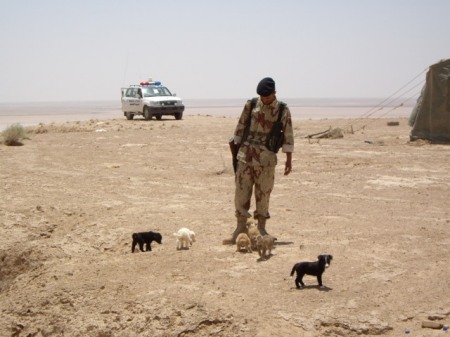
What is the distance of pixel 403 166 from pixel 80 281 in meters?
8.14

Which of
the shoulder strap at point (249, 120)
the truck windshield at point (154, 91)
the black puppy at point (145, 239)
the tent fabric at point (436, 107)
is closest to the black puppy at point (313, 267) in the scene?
the shoulder strap at point (249, 120)

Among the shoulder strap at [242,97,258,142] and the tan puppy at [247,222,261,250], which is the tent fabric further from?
the tan puppy at [247,222,261,250]

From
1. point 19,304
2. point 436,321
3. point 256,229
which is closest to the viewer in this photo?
point 436,321

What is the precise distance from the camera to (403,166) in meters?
12.5

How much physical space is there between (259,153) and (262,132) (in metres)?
0.22

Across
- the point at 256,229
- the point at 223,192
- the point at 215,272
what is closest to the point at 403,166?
the point at 223,192

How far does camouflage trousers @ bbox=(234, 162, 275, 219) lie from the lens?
671 centimetres

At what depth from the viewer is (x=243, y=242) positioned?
650cm

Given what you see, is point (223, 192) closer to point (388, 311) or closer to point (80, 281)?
point (80, 281)

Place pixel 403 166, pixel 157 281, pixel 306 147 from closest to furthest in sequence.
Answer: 1. pixel 157 281
2. pixel 403 166
3. pixel 306 147

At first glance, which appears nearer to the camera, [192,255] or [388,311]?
[388,311]

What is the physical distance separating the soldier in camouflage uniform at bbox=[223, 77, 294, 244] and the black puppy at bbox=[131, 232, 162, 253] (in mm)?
742

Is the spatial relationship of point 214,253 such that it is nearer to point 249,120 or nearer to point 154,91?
point 249,120

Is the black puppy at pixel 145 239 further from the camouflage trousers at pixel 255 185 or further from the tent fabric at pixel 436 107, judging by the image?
the tent fabric at pixel 436 107
